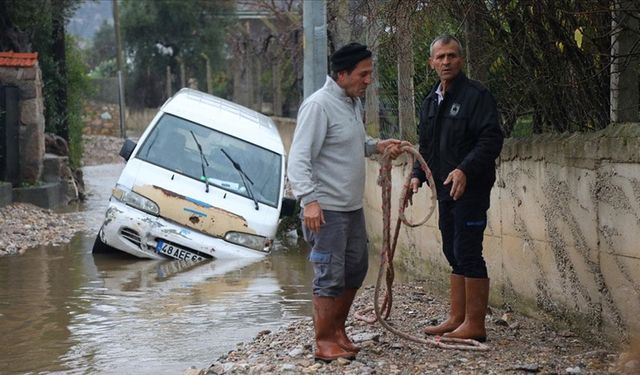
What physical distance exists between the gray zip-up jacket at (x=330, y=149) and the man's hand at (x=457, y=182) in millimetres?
502

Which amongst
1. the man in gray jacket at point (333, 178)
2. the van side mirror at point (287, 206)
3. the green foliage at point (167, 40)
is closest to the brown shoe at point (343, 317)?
the man in gray jacket at point (333, 178)

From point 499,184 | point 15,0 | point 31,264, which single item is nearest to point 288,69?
point 15,0

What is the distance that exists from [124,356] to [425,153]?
94.2 inches

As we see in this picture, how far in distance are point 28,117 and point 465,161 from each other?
1323 centimetres

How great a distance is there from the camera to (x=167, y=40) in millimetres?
48531

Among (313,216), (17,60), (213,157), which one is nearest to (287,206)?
(213,157)

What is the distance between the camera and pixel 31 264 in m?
12.9

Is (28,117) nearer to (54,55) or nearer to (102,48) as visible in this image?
(54,55)

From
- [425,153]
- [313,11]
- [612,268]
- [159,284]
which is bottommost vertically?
[159,284]

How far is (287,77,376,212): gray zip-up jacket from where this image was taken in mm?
6355

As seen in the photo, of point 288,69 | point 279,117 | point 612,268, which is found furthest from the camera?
point 288,69

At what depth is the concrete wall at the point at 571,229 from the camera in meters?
6.55

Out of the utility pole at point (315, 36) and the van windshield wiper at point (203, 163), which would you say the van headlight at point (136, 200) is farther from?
the utility pole at point (315, 36)

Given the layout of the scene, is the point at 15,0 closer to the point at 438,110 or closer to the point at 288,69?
the point at 288,69
